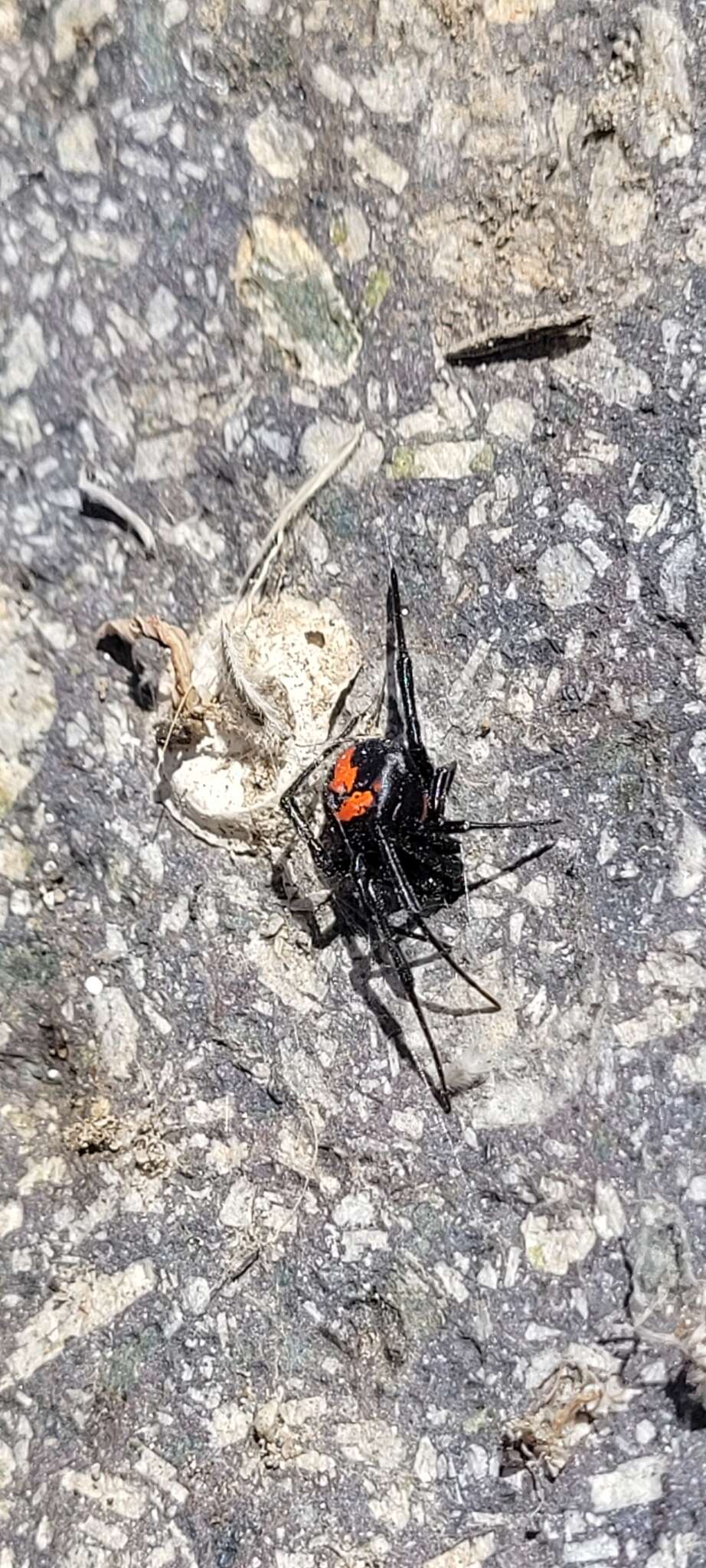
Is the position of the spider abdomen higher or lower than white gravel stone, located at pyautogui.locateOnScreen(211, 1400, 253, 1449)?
higher

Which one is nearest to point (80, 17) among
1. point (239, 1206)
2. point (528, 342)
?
point (528, 342)

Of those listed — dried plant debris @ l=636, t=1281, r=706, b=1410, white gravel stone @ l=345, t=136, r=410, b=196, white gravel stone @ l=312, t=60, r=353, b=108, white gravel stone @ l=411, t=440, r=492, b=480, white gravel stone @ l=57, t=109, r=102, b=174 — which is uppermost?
white gravel stone @ l=312, t=60, r=353, b=108

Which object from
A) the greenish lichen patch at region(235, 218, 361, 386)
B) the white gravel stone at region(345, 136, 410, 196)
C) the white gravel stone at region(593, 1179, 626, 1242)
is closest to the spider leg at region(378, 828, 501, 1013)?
the white gravel stone at region(593, 1179, 626, 1242)

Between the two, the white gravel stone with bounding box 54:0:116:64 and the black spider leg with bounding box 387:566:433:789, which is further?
the black spider leg with bounding box 387:566:433:789

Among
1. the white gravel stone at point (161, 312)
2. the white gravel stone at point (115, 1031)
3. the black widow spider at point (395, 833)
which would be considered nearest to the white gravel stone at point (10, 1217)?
the white gravel stone at point (115, 1031)

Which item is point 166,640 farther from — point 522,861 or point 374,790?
point 522,861

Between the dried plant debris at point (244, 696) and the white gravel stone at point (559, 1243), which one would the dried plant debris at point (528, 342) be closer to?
the dried plant debris at point (244, 696)

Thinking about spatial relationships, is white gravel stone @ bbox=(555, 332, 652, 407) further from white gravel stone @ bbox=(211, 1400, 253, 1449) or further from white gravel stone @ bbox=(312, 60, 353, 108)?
white gravel stone @ bbox=(211, 1400, 253, 1449)
